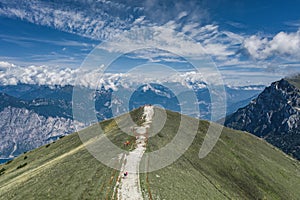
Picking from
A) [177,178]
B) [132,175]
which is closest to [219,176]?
[177,178]

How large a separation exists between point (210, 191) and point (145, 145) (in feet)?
77.7

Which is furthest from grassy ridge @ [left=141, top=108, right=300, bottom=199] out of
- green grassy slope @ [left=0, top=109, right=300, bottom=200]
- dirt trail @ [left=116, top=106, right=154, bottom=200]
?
dirt trail @ [left=116, top=106, right=154, bottom=200]

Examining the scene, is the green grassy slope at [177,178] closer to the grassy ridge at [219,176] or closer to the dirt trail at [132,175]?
the grassy ridge at [219,176]

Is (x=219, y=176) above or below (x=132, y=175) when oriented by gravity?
below

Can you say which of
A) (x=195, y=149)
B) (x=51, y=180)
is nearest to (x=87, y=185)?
(x=51, y=180)

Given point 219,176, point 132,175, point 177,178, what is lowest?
point 219,176

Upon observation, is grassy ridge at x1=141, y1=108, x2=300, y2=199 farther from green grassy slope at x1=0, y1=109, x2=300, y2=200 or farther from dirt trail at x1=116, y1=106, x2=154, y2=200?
dirt trail at x1=116, y1=106, x2=154, y2=200

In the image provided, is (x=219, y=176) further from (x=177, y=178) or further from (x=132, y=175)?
(x=132, y=175)

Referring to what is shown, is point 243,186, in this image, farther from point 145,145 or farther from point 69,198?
point 69,198

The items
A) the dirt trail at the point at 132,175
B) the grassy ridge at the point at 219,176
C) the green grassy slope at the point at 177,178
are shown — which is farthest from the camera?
the grassy ridge at the point at 219,176

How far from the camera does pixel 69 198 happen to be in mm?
49469

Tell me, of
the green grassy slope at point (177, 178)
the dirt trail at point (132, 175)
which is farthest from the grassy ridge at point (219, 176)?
the dirt trail at point (132, 175)

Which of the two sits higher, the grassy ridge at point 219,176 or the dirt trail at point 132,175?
the dirt trail at point 132,175

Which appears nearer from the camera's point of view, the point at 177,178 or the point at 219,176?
the point at 177,178
